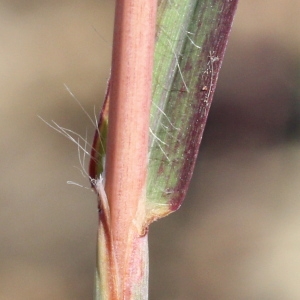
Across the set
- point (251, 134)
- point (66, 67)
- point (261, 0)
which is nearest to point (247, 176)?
point (251, 134)

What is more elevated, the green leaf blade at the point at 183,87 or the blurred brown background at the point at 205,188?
the green leaf blade at the point at 183,87

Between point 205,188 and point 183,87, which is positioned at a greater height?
point 183,87

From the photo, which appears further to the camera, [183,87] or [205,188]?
[205,188]

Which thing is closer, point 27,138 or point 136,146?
point 136,146

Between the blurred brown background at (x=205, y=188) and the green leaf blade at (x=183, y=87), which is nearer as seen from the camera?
the green leaf blade at (x=183, y=87)

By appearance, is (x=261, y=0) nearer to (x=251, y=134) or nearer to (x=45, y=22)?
(x=251, y=134)

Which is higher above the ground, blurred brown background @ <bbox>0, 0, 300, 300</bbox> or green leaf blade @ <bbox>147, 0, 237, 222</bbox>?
green leaf blade @ <bbox>147, 0, 237, 222</bbox>

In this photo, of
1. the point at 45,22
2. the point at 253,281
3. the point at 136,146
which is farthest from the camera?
the point at 45,22

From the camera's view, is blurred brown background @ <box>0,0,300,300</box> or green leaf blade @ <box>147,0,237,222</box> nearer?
green leaf blade @ <box>147,0,237,222</box>
